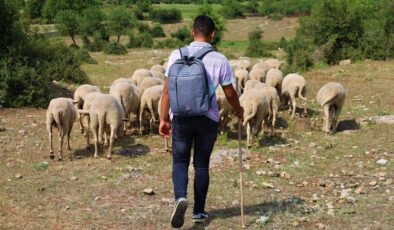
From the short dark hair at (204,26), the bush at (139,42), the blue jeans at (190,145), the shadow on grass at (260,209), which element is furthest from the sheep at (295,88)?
the bush at (139,42)

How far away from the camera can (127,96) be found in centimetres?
1316

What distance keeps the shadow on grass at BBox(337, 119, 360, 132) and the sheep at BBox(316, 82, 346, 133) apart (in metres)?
0.50

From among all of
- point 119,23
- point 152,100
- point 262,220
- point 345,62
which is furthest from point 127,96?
point 119,23

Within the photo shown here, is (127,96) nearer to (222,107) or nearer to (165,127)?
(222,107)

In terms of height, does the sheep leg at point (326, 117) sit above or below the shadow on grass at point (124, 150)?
above

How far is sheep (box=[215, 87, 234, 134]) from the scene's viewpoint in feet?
40.7

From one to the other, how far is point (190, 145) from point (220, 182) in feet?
9.06

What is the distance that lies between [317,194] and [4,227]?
4.69m

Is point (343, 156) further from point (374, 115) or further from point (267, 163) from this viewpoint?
point (374, 115)

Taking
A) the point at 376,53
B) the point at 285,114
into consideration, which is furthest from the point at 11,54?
the point at 376,53

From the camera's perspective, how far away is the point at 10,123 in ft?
47.6

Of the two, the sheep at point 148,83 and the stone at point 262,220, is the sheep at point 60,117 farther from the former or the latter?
the stone at point 262,220

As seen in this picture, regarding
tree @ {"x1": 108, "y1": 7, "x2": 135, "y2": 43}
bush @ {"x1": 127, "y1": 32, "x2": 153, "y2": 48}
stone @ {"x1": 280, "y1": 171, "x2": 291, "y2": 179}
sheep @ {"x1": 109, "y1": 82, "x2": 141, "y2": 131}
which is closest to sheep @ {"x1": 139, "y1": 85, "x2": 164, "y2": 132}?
sheep @ {"x1": 109, "y1": 82, "x2": 141, "y2": 131}

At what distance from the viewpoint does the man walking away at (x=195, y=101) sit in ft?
19.4
